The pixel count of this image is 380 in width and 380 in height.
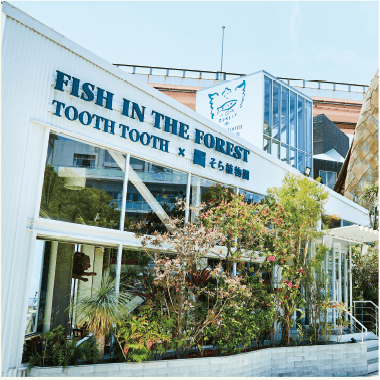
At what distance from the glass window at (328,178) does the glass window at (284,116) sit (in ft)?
35.0

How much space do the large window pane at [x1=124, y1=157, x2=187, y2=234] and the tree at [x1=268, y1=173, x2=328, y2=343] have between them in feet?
9.71

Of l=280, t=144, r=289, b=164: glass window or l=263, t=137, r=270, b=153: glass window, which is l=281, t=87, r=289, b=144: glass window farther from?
l=263, t=137, r=270, b=153: glass window

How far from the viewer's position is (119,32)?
36.7 ft

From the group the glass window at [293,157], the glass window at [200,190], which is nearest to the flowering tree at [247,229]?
the glass window at [200,190]

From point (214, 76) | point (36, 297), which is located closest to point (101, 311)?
point (36, 297)

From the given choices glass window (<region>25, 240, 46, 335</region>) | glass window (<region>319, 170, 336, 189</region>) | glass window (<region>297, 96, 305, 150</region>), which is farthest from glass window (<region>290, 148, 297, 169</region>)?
glass window (<region>25, 240, 46, 335</region>)

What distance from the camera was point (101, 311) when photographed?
712cm

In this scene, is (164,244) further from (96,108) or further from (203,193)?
(96,108)

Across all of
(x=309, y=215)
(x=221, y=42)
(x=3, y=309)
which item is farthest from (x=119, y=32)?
(x=221, y=42)

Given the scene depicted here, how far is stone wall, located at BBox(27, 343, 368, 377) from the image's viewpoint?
6828mm

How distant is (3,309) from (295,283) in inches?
267

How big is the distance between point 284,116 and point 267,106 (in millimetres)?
1240

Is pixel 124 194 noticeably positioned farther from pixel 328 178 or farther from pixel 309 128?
pixel 328 178

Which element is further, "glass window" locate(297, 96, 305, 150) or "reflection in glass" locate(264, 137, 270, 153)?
"glass window" locate(297, 96, 305, 150)
